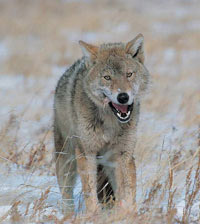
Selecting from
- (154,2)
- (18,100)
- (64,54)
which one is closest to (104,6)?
(154,2)

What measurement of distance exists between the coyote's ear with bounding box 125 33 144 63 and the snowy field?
0.40 m

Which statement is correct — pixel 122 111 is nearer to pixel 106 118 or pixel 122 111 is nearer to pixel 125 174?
pixel 106 118

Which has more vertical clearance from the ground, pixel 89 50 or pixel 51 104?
pixel 89 50

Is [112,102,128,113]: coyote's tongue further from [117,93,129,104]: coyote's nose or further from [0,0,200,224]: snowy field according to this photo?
[0,0,200,224]: snowy field

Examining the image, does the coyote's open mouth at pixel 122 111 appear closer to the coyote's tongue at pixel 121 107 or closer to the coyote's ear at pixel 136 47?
the coyote's tongue at pixel 121 107

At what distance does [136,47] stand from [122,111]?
31.6 inches

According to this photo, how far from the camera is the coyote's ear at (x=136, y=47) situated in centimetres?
472

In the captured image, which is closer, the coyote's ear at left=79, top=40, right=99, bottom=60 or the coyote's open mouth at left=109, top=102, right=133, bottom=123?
the coyote's open mouth at left=109, top=102, right=133, bottom=123

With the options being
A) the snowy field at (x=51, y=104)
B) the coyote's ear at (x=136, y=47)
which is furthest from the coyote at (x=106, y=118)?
the snowy field at (x=51, y=104)

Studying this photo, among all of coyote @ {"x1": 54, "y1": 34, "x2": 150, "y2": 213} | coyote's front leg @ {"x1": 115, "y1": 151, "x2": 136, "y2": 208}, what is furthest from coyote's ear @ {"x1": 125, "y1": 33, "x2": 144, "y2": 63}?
coyote's front leg @ {"x1": 115, "y1": 151, "x2": 136, "y2": 208}

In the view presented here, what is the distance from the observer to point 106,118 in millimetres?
4613

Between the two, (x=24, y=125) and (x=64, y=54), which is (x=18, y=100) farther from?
(x=64, y=54)

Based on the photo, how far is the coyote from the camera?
442cm

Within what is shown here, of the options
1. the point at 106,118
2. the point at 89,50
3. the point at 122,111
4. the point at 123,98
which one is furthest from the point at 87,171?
the point at 89,50
